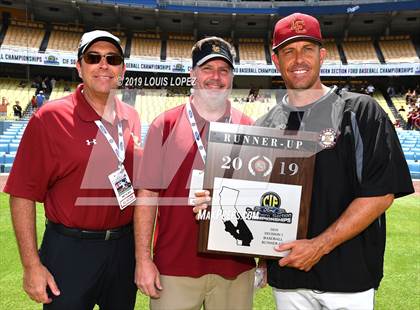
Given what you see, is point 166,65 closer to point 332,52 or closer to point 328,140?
point 332,52

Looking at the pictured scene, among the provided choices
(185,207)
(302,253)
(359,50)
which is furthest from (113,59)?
(359,50)

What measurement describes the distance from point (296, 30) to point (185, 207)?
49.0 inches

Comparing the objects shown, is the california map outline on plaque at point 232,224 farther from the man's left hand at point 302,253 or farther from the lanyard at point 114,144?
the lanyard at point 114,144

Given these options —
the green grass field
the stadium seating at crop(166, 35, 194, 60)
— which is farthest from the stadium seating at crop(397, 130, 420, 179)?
the stadium seating at crop(166, 35, 194, 60)

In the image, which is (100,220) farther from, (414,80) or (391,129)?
(414,80)

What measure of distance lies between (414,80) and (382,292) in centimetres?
3371

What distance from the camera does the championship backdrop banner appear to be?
2861cm

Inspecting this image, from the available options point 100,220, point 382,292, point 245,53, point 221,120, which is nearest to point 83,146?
point 100,220

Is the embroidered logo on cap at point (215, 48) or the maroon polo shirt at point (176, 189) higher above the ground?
the embroidered logo on cap at point (215, 48)

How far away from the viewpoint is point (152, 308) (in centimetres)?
266

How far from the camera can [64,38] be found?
113ft

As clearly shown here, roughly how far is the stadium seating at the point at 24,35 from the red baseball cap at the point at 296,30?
108 feet

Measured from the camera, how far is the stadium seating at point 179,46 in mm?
34938

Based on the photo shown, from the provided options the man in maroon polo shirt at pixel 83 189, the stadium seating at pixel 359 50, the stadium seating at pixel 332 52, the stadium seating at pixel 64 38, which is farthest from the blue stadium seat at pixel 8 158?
the stadium seating at pixel 359 50
